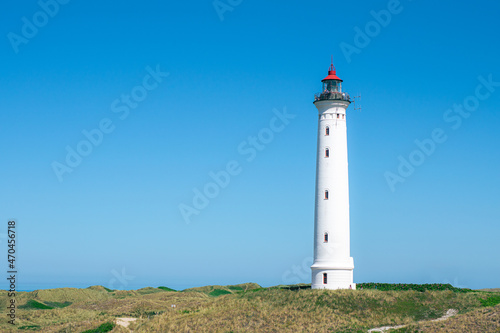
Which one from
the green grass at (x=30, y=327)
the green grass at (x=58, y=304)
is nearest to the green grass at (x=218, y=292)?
the green grass at (x=58, y=304)

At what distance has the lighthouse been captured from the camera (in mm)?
44188

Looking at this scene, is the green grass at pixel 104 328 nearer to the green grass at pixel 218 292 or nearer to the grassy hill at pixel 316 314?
the grassy hill at pixel 316 314

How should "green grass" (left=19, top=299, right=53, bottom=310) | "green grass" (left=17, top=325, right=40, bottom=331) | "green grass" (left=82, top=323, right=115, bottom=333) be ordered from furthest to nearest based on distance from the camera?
"green grass" (left=19, top=299, right=53, bottom=310), "green grass" (left=17, top=325, right=40, bottom=331), "green grass" (left=82, top=323, right=115, bottom=333)

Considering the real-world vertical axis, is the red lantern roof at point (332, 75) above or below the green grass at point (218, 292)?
above

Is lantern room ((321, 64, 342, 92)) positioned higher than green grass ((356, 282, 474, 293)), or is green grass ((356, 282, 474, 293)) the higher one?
lantern room ((321, 64, 342, 92))

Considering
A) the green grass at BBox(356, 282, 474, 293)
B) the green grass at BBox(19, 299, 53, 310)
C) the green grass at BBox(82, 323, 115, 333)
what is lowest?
the green grass at BBox(82, 323, 115, 333)

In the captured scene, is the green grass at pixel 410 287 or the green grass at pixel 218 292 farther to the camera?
the green grass at pixel 218 292

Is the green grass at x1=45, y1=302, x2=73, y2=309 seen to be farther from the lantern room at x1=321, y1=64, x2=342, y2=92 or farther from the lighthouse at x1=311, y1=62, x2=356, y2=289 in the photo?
the lantern room at x1=321, y1=64, x2=342, y2=92

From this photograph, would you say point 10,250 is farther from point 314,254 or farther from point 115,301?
point 115,301

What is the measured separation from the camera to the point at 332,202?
146 ft

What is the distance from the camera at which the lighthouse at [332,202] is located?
145 feet

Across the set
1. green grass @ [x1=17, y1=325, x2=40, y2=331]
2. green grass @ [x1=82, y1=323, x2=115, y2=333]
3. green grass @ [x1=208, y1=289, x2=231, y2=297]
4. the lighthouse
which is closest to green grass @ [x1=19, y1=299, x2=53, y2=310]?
green grass @ [x1=17, y1=325, x2=40, y2=331]

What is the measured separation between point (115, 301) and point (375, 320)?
108 feet

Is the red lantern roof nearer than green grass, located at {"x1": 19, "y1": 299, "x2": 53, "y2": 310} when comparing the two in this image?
Yes
